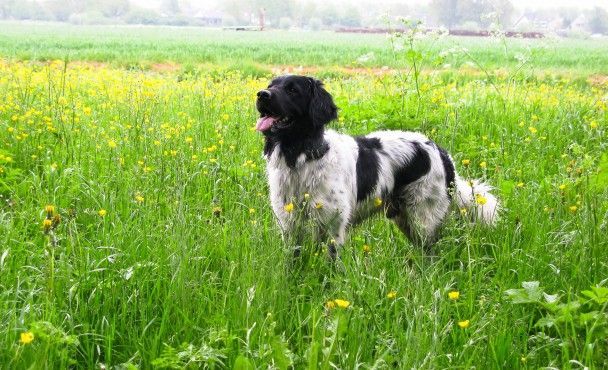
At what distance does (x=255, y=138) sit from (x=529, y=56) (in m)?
2.70

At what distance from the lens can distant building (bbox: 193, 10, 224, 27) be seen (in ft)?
417

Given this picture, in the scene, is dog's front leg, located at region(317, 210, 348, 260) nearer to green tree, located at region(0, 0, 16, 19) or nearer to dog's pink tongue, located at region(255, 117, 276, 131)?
dog's pink tongue, located at region(255, 117, 276, 131)

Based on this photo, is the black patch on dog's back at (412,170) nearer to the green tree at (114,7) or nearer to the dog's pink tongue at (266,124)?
the dog's pink tongue at (266,124)

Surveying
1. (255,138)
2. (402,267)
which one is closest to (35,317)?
(402,267)

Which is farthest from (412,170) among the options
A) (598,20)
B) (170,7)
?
(170,7)

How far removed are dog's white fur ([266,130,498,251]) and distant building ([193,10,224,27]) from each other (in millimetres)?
125018

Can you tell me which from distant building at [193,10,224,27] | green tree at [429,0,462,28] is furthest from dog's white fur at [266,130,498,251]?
distant building at [193,10,224,27]

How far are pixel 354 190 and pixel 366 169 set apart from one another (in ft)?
0.61

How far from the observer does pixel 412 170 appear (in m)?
4.16

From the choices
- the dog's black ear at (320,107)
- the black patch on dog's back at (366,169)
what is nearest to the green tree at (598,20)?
the black patch on dog's back at (366,169)

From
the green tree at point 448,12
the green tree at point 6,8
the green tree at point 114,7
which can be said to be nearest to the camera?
the green tree at point 448,12

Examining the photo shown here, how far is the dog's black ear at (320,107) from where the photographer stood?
12.4ft

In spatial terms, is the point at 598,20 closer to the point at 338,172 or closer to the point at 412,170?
the point at 412,170

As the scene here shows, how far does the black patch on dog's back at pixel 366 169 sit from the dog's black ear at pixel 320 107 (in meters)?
0.31
